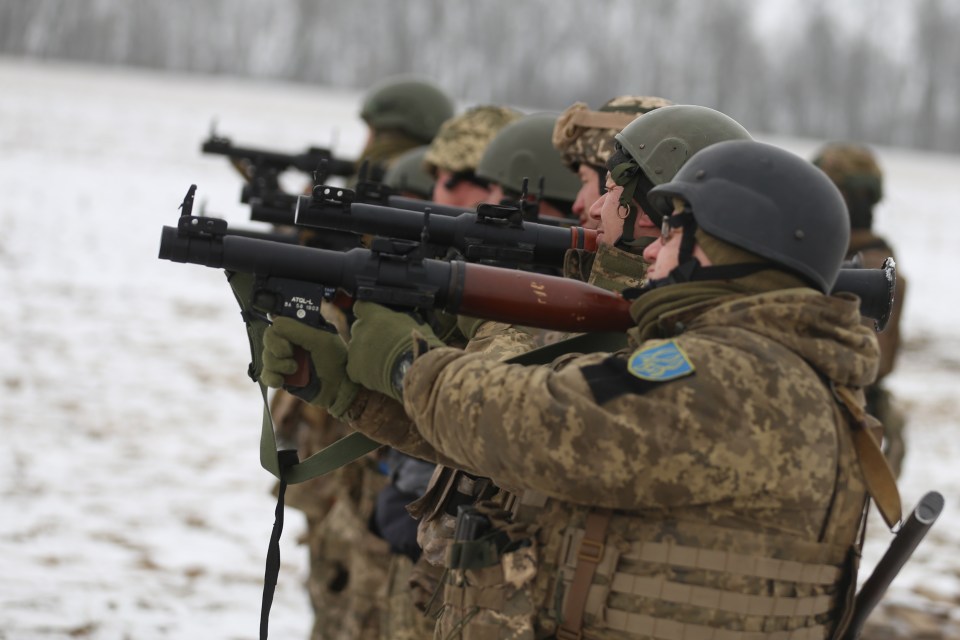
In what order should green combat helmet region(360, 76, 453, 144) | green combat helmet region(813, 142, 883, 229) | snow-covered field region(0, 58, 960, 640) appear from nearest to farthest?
snow-covered field region(0, 58, 960, 640)
green combat helmet region(813, 142, 883, 229)
green combat helmet region(360, 76, 453, 144)

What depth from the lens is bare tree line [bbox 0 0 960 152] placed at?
4384cm

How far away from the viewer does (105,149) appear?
25.8m

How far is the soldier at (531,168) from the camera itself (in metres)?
5.13

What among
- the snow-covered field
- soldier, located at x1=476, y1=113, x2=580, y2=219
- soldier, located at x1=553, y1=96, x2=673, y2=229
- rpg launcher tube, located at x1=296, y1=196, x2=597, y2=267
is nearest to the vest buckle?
rpg launcher tube, located at x1=296, y1=196, x2=597, y2=267

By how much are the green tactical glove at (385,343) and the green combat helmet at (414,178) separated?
3.57 metres

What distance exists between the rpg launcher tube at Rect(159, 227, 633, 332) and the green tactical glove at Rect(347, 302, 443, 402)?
3 cm

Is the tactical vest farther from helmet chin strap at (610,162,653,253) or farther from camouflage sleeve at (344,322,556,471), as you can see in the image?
helmet chin strap at (610,162,653,253)

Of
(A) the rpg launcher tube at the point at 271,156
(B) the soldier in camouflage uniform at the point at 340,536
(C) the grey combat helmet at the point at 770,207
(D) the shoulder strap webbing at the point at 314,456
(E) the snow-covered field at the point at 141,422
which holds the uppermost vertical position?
(C) the grey combat helmet at the point at 770,207

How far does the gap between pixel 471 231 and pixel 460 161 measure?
1.98m

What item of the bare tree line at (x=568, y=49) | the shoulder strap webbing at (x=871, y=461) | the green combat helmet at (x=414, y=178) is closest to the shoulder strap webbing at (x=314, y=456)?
the shoulder strap webbing at (x=871, y=461)

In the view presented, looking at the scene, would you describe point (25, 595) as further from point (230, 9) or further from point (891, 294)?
point (230, 9)

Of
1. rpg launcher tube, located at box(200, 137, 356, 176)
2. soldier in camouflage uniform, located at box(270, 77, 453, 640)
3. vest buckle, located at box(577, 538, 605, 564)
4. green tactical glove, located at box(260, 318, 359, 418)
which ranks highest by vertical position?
rpg launcher tube, located at box(200, 137, 356, 176)

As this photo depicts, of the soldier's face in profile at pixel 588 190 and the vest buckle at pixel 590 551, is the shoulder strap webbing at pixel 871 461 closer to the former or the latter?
the vest buckle at pixel 590 551

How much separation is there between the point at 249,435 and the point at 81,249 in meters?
8.51
